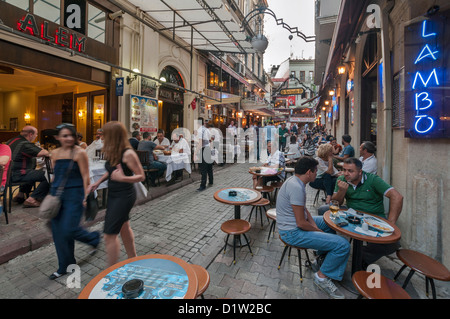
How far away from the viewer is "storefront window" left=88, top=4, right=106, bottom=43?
776 centimetres

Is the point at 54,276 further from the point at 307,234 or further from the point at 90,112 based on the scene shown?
the point at 90,112

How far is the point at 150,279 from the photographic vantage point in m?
1.75

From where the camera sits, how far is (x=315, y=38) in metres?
10.1

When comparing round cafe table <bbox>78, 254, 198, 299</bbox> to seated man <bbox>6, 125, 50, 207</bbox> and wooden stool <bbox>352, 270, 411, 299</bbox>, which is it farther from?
seated man <bbox>6, 125, 50, 207</bbox>

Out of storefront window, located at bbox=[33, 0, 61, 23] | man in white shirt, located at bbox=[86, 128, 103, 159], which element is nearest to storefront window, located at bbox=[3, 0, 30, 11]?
storefront window, located at bbox=[33, 0, 61, 23]

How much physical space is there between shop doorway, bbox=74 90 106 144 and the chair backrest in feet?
11.2

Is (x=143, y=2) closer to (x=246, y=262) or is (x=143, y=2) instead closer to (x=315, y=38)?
(x=315, y=38)

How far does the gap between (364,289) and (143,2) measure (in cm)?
1060

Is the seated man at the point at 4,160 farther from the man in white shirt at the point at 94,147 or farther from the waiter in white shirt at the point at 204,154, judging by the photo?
the waiter in white shirt at the point at 204,154

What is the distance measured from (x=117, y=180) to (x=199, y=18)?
348 inches

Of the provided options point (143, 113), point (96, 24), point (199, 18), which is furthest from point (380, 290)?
point (96, 24)

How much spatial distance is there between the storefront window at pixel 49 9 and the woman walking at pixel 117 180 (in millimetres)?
6542
